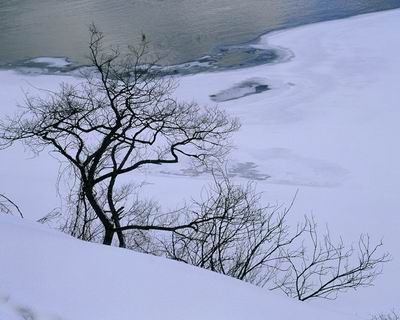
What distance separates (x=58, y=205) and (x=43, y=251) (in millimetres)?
5674

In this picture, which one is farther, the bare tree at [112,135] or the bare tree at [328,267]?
the bare tree at [328,267]

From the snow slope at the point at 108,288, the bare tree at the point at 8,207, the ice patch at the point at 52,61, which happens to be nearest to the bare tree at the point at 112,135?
the bare tree at the point at 8,207

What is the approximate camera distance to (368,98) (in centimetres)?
1251

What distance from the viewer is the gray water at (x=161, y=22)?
1695 centimetres

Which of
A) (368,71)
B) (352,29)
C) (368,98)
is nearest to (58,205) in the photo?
(368,98)

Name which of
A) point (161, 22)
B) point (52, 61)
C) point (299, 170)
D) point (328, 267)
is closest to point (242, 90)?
point (299, 170)

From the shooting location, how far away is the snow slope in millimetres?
2736

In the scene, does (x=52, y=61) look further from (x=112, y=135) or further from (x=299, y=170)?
(x=112, y=135)

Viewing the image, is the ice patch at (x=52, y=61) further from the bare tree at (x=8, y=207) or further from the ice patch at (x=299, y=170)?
the bare tree at (x=8, y=207)

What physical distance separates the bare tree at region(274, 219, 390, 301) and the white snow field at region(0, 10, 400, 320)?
0.21m

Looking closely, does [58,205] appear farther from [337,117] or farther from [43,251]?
[337,117]

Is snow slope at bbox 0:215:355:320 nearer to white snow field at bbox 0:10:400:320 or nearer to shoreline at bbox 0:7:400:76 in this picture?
white snow field at bbox 0:10:400:320

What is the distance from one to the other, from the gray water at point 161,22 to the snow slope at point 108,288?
12732mm

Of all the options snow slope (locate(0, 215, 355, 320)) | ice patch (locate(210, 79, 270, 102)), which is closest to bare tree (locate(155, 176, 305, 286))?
snow slope (locate(0, 215, 355, 320))
